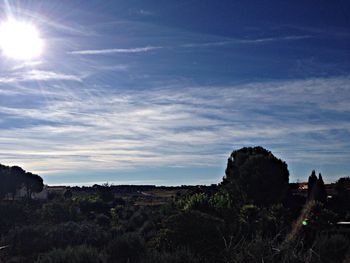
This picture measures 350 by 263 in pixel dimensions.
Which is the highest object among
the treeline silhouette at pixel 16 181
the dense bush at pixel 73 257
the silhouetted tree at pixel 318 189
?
the treeline silhouette at pixel 16 181

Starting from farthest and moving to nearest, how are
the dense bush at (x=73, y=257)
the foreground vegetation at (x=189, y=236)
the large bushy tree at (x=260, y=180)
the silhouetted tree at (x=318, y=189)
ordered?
1. the large bushy tree at (x=260, y=180)
2. the silhouetted tree at (x=318, y=189)
3. the dense bush at (x=73, y=257)
4. the foreground vegetation at (x=189, y=236)

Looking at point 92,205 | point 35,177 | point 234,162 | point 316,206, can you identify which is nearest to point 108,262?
point 316,206

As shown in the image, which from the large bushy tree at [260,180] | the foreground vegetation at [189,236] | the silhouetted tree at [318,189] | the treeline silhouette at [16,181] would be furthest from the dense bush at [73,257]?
the treeline silhouette at [16,181]

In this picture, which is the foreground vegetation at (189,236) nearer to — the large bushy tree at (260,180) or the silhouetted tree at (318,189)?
the silhouetted tree at (318,189)

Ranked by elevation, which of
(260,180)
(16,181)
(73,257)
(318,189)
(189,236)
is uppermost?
(16,181)

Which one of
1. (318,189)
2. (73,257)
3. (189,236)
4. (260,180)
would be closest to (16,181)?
(260,180)

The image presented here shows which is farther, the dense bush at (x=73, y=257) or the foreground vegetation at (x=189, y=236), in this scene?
the dense bush at (x=73, y=257)

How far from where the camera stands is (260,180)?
53.3 meters

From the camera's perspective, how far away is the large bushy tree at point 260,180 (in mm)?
52406

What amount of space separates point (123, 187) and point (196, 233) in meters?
126

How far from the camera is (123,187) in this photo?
13875 cm

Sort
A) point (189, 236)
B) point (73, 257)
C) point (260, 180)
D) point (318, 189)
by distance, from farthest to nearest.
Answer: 1. point (260, 180)
2. point (318, 189)
3. point (189, 236)
4. point (73, 257)

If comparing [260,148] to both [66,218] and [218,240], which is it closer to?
[66,218]

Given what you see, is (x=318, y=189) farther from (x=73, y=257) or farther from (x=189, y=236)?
(x=73, y=257)
